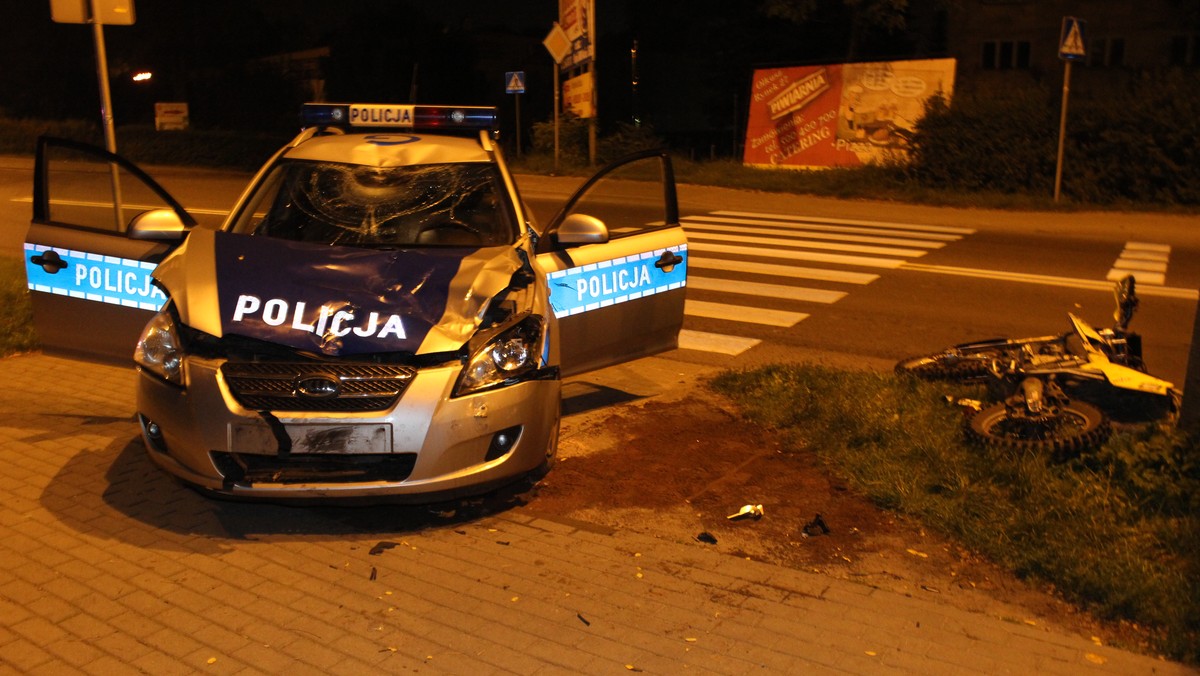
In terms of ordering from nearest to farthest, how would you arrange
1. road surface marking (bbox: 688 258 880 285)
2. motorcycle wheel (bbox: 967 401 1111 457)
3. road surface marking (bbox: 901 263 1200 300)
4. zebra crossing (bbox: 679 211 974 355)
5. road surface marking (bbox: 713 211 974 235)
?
motorcycle wheel (bbox: 967 401 1111 457) → zebra crossing (bbox: 679 211 974 355) → road surface marking (bbox: 901 263 1200 300) → road surface marking (bbox: 688 258 880 285) → road surface marking (bbox: 713 211 974 235)

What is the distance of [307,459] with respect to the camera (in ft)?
15.1

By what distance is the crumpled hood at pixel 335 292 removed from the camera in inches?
183

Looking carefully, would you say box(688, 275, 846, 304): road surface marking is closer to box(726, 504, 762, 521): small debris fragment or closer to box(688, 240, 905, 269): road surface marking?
box(688, 240, 905, 269): road surface marking

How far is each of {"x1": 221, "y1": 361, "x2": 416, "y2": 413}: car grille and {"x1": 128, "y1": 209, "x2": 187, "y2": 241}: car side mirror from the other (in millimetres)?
1384

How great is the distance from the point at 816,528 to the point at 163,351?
3076mm

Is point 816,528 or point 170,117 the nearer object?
point 816,528

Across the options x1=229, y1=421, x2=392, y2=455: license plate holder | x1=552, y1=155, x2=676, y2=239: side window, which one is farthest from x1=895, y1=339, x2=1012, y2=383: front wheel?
x1=552, y1=155, x2=676, y2=239: side window

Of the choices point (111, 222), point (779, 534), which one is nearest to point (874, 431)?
point (779, 534)

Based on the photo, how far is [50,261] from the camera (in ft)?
19.7

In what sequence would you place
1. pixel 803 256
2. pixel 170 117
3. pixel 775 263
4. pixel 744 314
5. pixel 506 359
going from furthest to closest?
pixel 170 117
pixel 803 256
pixel 775 263
pixel 744 314
pixel 506 359

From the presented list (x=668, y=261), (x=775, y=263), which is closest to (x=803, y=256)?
(x=775, y=263)

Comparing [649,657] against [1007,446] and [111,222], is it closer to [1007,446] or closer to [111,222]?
[1007,446]

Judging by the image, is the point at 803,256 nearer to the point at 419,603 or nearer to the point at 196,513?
the point at 196,513

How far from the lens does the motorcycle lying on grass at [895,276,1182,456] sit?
5.63m
